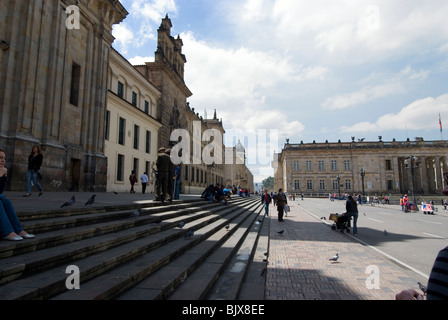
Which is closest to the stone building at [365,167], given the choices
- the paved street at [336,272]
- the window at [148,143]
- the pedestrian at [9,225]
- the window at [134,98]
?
the window at [148,143]

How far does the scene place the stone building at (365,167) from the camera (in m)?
63.3

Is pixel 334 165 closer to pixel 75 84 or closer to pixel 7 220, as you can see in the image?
pixel 75 84

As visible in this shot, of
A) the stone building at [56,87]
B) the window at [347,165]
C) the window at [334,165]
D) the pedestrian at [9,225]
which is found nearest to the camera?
the pedestrian at [9,225]

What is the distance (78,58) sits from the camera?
45.0ft

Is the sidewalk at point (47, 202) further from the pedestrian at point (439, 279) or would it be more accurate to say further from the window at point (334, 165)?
the window at point (334, 165)

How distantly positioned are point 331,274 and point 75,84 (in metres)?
14.5

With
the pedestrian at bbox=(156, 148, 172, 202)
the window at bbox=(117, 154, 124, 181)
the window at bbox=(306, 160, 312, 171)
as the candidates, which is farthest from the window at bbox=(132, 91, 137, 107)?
the window at bbox=(306, 160, 312, 171)

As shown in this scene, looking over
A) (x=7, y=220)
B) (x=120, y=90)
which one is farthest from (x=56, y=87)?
(x=7, y=220)

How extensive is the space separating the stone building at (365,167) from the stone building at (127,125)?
48746mm

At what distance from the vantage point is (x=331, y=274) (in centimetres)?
547

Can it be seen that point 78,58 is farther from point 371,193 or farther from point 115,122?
point 371,193

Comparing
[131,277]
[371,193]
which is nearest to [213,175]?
[371,193]

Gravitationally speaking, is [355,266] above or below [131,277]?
below
